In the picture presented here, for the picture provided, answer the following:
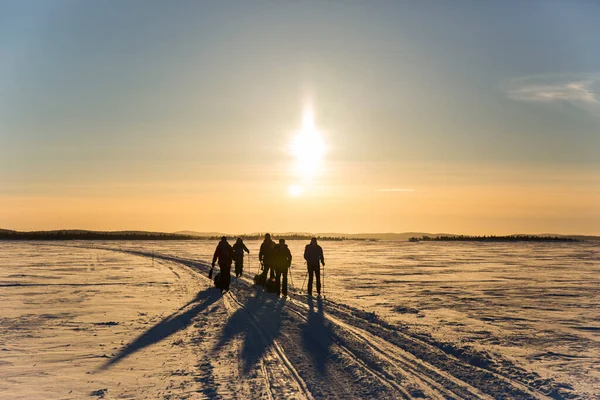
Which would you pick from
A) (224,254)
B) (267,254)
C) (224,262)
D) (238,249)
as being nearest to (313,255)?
(267,254)

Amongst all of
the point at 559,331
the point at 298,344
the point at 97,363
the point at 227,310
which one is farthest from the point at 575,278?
the point at 97,363

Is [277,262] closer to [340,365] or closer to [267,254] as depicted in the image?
[267,254]

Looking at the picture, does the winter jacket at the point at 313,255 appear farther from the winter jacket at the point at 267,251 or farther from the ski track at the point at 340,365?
the ski track at the point at 340,365

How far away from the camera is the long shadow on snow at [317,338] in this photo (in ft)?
29.1

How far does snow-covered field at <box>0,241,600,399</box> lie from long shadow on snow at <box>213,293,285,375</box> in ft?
0.14

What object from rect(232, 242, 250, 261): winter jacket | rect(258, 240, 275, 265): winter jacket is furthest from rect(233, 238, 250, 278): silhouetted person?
rect(258, 240, 275, 265): winter jacket

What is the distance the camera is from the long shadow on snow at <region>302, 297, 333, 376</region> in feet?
29.1

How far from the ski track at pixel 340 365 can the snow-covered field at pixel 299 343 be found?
3cm

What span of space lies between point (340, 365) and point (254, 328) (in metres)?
3.70

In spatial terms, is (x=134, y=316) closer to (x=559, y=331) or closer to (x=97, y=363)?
(x=97, y=363)

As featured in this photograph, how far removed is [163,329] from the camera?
39.1 feet

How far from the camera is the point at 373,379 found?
304 inches

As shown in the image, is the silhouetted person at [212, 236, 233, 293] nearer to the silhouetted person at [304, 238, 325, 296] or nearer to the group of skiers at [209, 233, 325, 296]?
the group of skiers at [209, 233, 325, 296]

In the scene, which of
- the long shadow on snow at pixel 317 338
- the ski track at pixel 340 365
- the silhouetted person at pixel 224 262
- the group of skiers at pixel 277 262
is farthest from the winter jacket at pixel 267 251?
the ski track at pixel 340 365
